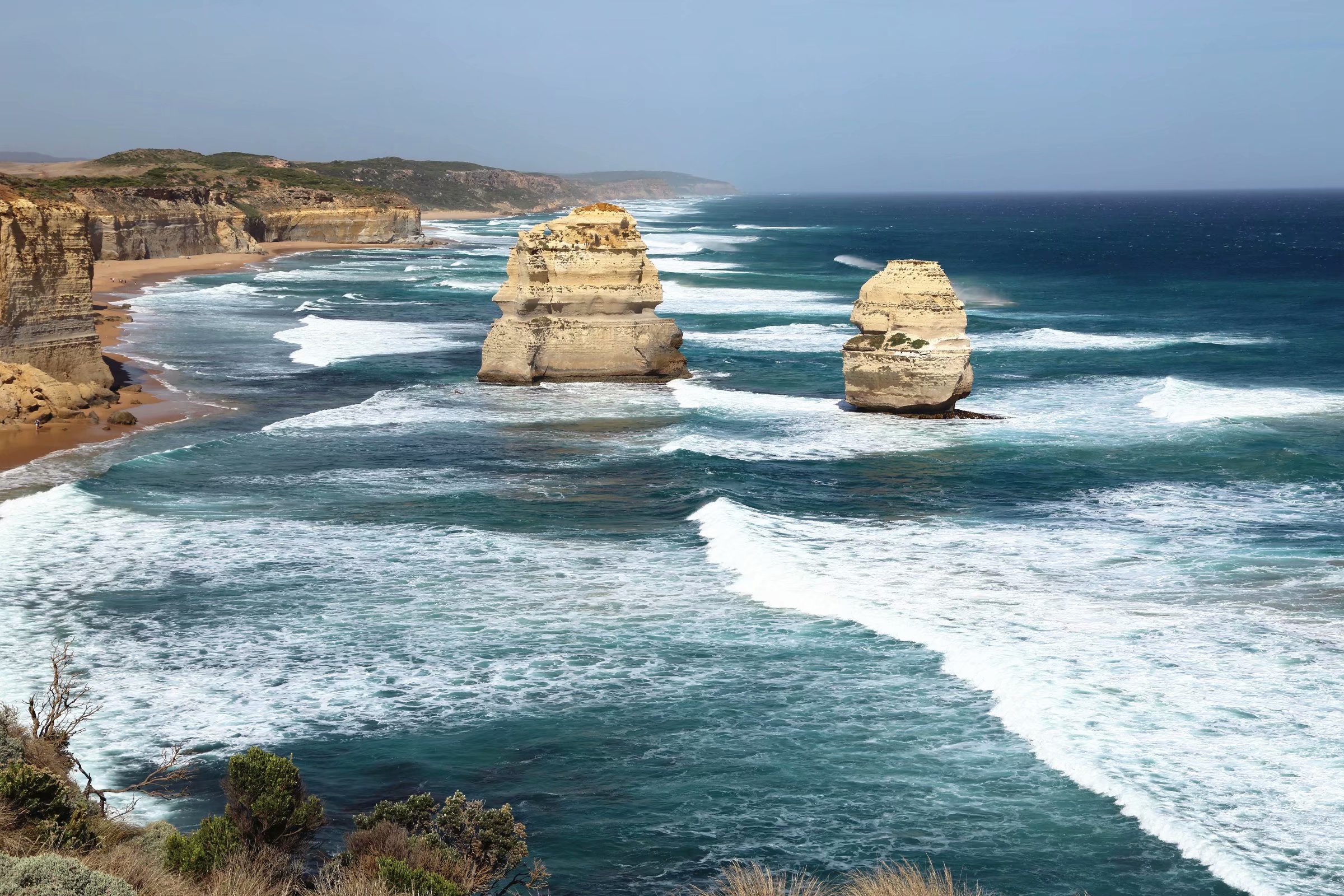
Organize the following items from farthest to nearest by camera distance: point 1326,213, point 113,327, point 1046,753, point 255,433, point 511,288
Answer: point 1326,213, point 113,327, point 511,288, point 255,433, point 1046,753

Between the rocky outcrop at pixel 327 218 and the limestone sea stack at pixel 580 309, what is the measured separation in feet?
234

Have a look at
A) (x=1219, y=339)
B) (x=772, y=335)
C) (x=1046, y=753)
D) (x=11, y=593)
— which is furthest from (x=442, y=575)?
(x=1219, y=339)

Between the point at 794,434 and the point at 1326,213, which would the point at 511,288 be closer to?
the point at 794,434

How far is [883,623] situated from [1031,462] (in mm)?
10011

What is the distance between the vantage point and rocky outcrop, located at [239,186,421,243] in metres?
101

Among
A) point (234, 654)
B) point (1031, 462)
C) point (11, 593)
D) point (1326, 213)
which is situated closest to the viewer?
point (234, 654)

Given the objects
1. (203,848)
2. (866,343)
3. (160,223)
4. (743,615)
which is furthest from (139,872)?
(160,223)

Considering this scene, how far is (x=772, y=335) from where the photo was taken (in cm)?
4488

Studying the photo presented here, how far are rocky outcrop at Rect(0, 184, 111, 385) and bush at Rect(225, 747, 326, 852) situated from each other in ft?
69.2

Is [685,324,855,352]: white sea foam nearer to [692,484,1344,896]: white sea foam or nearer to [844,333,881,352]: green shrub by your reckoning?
[844,333,881,352]: green shrub

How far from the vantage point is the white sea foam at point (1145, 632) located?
1094cm

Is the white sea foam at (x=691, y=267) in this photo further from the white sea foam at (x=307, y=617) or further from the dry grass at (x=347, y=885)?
the dry grass at (x=347, y=885)

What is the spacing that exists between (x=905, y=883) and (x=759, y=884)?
990mm

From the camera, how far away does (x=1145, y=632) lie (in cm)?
1479
